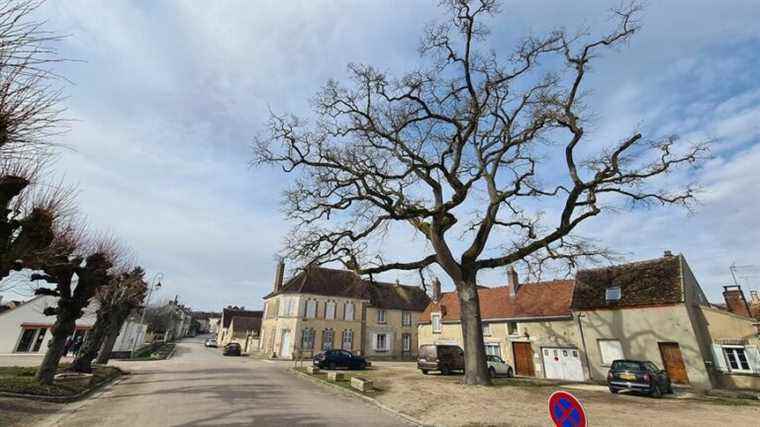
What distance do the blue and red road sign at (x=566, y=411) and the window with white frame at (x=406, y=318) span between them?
127ft

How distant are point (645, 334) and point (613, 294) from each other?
9.36 feet

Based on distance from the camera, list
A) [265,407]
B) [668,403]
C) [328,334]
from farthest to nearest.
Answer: [328,334]
[668,403]
[265,407]

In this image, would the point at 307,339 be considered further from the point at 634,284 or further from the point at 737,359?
the point at 737,359

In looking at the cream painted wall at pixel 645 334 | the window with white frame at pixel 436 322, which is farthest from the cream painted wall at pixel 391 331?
the cream painted wall at pixel 645 334

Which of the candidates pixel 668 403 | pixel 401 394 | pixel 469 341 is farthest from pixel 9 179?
pixel 668 403

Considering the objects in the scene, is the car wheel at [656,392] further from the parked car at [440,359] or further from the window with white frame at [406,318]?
the window with white frame at [406,318]

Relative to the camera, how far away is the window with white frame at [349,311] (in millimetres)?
38312

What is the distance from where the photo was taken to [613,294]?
2212 cm

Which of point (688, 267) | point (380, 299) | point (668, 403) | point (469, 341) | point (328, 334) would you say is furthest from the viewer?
point (380, 299)

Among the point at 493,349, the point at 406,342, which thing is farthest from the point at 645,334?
the point at 406,342

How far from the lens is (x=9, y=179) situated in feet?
22.9

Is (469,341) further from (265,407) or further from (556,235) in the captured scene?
(265,407)

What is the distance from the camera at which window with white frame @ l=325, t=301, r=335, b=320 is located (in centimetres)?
3728

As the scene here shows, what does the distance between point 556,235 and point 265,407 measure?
491 inches
